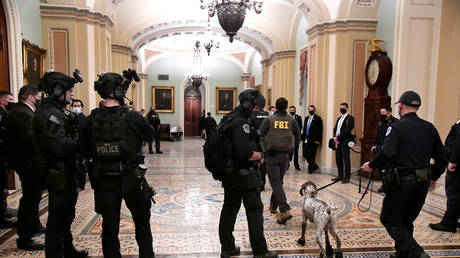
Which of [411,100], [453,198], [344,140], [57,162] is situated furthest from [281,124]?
[344,140]

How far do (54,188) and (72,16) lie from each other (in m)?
4.67

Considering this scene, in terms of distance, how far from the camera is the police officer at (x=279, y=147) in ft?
12.1

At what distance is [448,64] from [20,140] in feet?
19.8

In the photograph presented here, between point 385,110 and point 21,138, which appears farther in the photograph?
point 385,110

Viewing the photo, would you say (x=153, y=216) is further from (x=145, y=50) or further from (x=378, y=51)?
(x=145, y=50)

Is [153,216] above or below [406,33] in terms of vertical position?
below

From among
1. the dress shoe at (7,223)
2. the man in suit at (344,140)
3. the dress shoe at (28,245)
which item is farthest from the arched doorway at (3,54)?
the man in suit at (344,140)

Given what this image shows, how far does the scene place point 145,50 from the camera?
1592 cm

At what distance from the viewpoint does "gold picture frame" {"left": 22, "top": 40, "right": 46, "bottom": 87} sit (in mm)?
5082

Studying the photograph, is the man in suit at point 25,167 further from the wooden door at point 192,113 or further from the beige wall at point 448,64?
the wooden door at point 192,113

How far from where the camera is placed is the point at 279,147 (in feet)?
12.1

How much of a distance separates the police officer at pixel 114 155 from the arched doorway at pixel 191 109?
15.9 meters

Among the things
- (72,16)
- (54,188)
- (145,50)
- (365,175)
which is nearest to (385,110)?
(365,175)

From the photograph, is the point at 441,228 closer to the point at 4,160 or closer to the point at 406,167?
the point at 406,167
